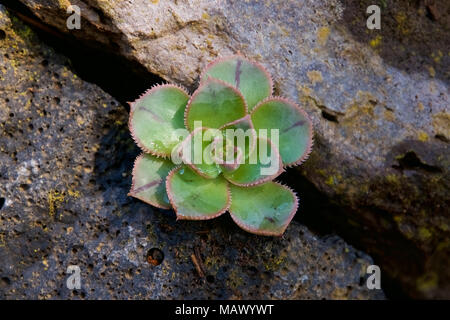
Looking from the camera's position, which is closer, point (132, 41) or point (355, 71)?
point (132, 41)

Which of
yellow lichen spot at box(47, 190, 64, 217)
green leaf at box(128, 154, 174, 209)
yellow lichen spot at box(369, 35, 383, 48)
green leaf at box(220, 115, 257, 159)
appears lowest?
yellow lichen spot at box(47, 190, 64, 217)

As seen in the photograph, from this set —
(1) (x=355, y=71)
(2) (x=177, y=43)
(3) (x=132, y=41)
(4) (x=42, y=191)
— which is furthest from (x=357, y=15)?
(4) (x=42, y=191)

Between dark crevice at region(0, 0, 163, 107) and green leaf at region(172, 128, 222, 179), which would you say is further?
dark crevice at region(0, 0, 163, 107)

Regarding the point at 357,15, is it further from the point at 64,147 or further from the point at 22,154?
the point at 22,154

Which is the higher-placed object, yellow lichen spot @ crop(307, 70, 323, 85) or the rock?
yellow lichen spot @ crop(307, 70, 323, 85)

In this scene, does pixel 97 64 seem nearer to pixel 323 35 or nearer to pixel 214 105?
pixel 214 105

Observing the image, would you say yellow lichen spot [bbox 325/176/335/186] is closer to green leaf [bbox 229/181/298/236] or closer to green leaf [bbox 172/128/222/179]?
green leaf [bbox 229/181/298/236]

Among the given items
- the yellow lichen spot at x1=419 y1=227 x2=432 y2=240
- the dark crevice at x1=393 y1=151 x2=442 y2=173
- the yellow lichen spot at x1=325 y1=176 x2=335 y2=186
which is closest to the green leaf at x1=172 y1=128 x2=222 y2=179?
the yellow lichen spot at x1=325 y1=176 x2=335 y2=186
